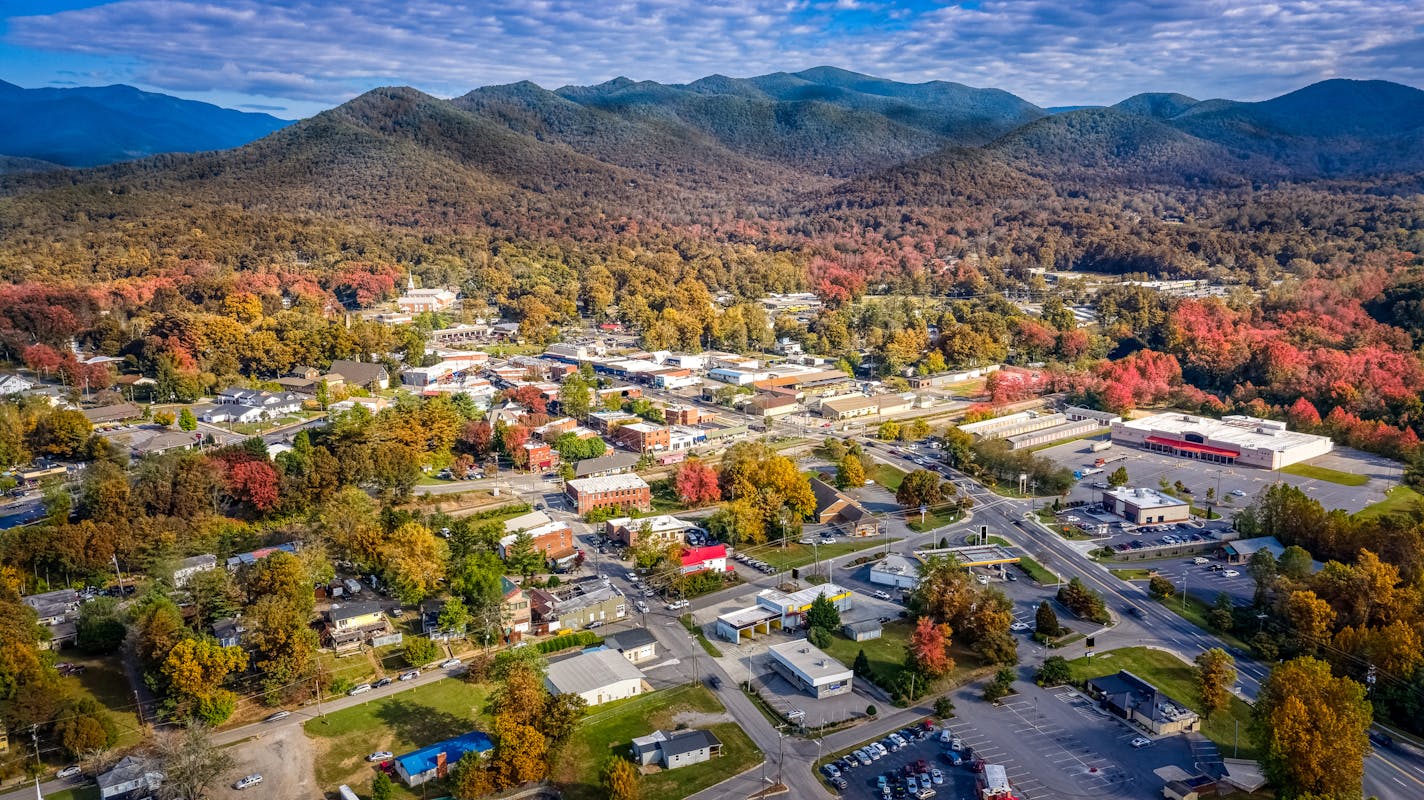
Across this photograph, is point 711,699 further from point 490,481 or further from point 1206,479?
point 1206,479

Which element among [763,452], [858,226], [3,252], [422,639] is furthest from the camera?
[858,226]

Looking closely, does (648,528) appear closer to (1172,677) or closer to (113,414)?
(1172,677)

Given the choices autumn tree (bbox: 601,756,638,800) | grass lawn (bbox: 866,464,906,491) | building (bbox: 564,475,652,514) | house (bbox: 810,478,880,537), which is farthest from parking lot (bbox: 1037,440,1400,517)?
autumn tree (bbox: 601,756,638,800)

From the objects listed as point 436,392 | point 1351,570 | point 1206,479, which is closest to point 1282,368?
point 1206,479

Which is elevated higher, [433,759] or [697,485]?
[697,485]

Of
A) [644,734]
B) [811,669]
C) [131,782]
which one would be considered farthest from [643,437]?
[131,782]

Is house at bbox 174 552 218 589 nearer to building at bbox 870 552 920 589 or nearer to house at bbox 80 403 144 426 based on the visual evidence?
house at bbox 80 403 144 426
